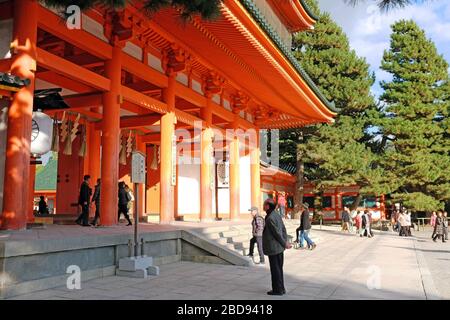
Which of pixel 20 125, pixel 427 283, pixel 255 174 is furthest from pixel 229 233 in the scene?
pixel 255 174

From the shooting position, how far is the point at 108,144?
10070 millimetres

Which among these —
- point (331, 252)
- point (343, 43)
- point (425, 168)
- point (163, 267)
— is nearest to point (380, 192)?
point (425, 168)

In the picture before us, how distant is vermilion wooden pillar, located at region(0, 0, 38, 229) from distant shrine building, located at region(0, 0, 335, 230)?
0.02 m

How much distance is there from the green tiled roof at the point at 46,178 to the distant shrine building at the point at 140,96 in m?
12.8

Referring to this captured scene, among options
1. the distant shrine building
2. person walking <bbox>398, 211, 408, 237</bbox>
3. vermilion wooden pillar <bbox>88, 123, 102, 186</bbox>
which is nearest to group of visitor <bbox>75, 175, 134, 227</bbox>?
the distant shrine building

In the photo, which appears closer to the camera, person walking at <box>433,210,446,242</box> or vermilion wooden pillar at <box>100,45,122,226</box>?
vermilion wooden pillar at <box>100,45,122,226</box>

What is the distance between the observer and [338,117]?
32312 millimetres

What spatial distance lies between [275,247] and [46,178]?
1026 inches

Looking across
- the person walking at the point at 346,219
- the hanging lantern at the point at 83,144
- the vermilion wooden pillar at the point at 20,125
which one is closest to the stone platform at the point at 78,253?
the vermilion wooden pillar at the point at 20,125

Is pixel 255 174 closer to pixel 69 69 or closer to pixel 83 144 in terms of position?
pixel 83 144

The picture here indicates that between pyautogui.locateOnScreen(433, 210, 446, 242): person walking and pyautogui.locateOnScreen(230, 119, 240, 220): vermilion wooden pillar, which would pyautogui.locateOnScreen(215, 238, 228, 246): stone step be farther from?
pyautogui.locateOnScreen(433, 210, 446, 242): person walking

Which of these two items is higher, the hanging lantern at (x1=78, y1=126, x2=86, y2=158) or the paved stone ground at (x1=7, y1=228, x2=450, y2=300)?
the hanging lantern at (x1=78, y1=126, x2=86, y2=158)

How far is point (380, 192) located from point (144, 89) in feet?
71.3

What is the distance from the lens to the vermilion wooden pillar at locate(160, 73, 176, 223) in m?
12.2
